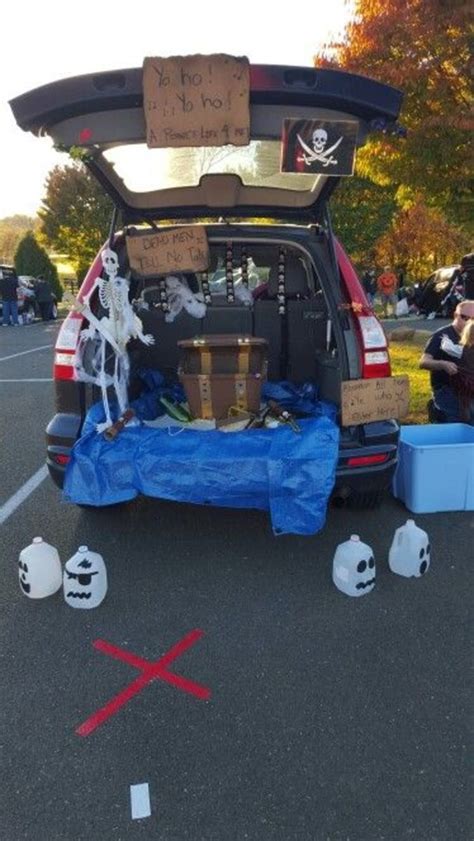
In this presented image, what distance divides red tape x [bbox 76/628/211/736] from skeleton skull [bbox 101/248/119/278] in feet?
6.14

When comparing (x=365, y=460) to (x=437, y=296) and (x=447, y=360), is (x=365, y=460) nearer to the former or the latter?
(x=447, y=360)

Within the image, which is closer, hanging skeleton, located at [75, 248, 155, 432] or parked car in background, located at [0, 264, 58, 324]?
hanging skeleton, located at [75, 248, 155, 432]

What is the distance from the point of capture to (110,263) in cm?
340

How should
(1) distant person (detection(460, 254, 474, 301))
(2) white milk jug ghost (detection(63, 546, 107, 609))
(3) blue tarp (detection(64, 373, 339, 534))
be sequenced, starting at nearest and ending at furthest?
(2) white milk jug ghost (detection(63, 546, 107, 609)), (3) blue tarp (detection(64, 373, 339, 534)), (1) distant person (detection(460, 254, 474, 301))

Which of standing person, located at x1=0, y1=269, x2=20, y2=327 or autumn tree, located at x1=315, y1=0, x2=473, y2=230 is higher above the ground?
autumn tree, located at x1=315, y1=0, x2=473, y2=230

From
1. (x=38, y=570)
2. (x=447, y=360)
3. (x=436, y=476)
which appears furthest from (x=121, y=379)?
(x=447, y=360)

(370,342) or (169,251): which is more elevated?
(169,251)

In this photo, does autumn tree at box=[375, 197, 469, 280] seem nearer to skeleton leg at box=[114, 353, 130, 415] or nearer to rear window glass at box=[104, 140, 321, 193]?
rear window glass at box=[104, 140, 321, 193]

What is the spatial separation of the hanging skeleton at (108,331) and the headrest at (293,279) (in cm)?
117

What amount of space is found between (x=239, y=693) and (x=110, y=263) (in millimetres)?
2239

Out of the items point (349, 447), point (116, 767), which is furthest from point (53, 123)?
point (116, 767)

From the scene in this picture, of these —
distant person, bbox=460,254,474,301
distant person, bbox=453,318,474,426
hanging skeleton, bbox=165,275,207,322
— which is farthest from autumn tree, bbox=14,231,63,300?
distant person, bbox=453,318,474,426

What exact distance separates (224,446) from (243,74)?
63.0 inches

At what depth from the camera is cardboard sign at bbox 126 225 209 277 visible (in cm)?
352
